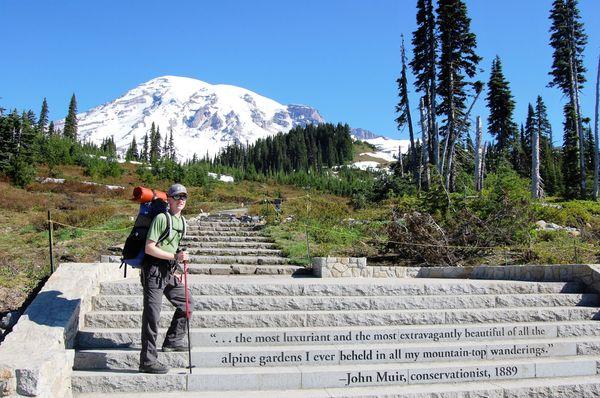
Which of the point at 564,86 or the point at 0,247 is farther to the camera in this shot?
the point at 564,86

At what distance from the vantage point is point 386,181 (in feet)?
95.7

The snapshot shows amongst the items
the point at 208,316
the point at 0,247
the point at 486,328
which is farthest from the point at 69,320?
the point at 0,247

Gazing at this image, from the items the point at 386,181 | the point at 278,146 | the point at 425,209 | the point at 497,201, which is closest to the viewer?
the point at 497,201

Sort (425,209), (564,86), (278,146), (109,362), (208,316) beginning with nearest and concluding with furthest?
1. (109,362)
2. (208,316)
3. (425,209)
4. (564,86)
5. (278,146)

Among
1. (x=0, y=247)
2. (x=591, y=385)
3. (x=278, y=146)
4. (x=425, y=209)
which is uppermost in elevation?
(x=278, y=146)

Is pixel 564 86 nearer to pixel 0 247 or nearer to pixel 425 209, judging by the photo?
pixel 425 209

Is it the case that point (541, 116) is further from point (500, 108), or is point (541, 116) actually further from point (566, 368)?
point (566, 368)

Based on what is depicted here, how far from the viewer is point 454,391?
5.14m

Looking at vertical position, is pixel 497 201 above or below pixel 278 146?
below

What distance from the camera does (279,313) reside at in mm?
6496

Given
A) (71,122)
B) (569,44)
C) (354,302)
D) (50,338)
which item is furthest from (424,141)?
(71,122)

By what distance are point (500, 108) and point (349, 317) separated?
44574mm

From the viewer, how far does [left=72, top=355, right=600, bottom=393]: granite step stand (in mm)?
4949

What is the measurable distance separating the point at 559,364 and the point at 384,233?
30.7ft
